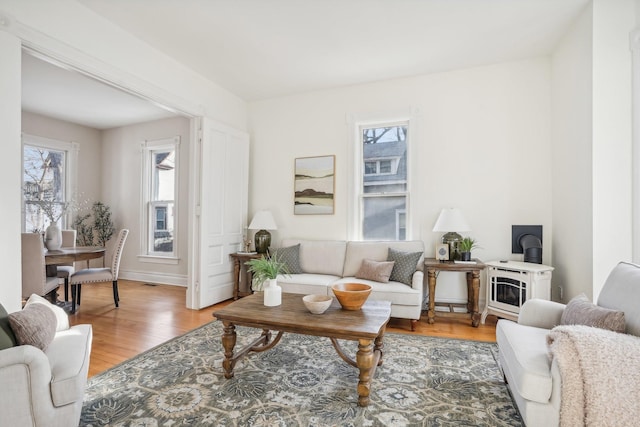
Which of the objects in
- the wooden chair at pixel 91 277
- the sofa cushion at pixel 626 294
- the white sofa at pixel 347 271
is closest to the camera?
the sofa cushion at pixel 626 294

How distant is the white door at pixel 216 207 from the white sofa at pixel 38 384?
2423 millimetres

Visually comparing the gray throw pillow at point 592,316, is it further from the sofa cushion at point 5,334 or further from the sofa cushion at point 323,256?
the sofa cushion at point 5,334

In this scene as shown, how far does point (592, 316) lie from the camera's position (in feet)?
5.41

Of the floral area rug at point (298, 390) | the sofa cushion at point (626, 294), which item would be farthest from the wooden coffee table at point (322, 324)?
the sofa cushion at point (626, 294)

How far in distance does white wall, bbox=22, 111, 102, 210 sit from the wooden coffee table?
521cm

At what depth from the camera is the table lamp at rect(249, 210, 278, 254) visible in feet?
14.3

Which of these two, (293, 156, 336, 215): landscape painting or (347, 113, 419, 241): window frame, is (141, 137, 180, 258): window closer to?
(293, 156, 336, 215): landscape painting

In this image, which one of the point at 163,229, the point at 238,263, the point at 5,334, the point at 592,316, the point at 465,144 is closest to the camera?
the point at 5,334

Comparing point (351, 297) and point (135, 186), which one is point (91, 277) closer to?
point (135, 186)

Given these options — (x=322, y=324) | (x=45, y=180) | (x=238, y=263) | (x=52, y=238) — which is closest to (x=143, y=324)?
(x=238, y=263)

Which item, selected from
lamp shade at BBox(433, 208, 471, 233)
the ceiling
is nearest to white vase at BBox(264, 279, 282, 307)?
lamp shade at BBox(433, 208, 471, 233)

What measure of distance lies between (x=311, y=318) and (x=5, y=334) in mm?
1543

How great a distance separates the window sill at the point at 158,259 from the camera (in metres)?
5.50

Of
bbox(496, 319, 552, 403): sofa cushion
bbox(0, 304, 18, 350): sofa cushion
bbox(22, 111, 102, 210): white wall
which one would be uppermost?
bbox(22, 111, 102, 210): white wall
